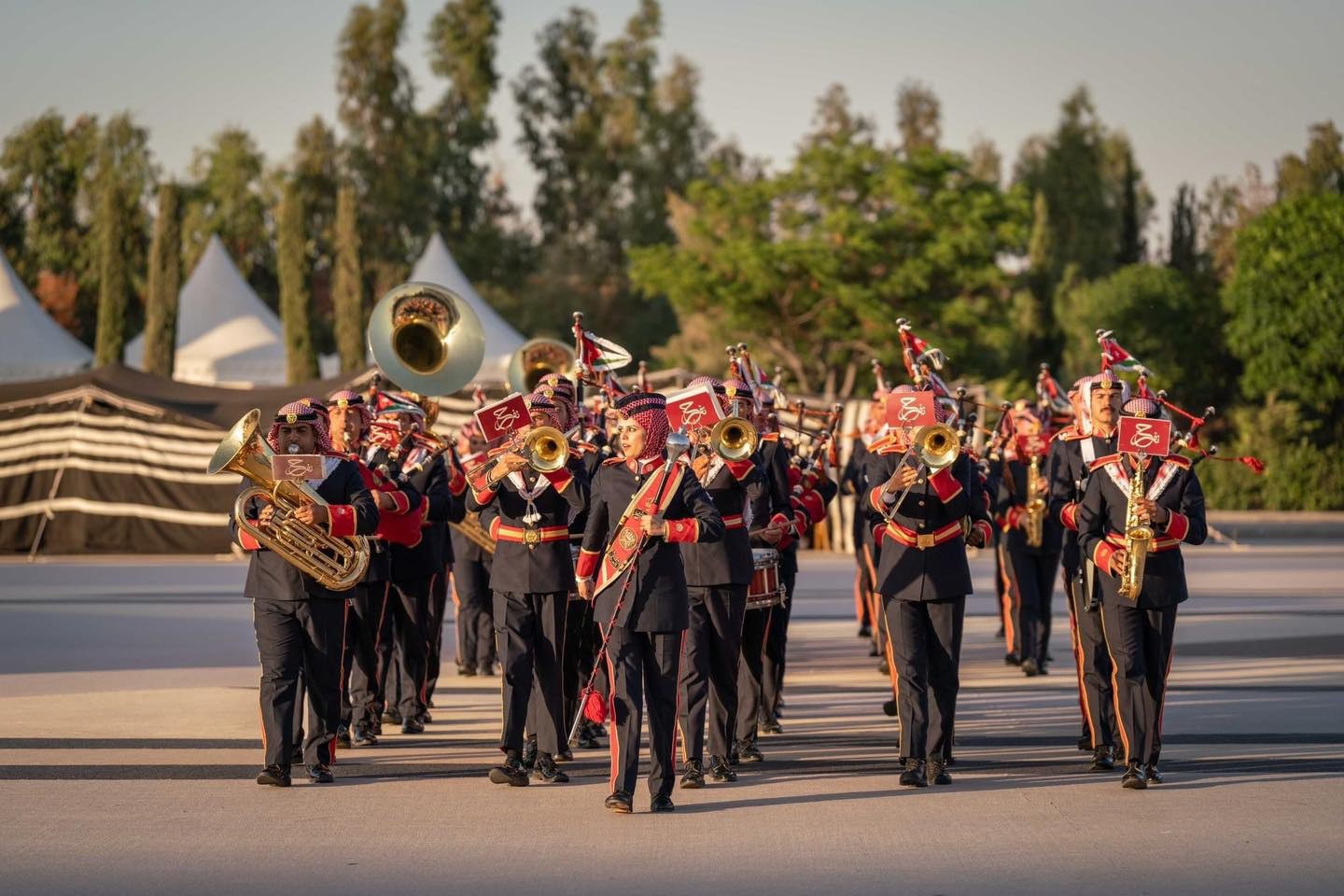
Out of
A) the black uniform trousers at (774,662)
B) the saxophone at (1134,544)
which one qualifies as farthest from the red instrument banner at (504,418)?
the saxophone at (1134,544)

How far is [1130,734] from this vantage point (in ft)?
32.8

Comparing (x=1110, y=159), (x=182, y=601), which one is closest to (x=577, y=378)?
(x=182, y=601)

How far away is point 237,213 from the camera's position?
7556cm

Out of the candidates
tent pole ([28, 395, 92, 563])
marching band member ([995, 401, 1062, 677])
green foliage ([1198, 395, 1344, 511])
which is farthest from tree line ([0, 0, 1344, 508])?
marching band member ([995, 401, 1062, 677])

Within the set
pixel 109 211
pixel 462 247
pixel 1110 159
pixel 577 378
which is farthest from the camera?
pixel 1110 159

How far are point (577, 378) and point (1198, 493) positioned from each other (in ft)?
14.7

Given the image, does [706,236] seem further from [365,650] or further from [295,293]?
[365,650]

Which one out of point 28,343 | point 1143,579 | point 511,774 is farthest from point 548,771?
point 28,343

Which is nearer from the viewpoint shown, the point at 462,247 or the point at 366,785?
the point at 366,785

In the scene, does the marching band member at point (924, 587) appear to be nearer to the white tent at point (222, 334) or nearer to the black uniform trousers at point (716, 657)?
the black uniform trousers at point (716, 657)

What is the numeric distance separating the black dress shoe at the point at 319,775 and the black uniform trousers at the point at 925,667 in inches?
118

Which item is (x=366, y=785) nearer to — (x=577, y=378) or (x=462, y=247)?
(x=577, y=378)

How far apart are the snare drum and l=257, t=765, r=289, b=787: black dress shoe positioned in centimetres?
287

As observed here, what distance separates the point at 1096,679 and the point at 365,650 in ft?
14.3
